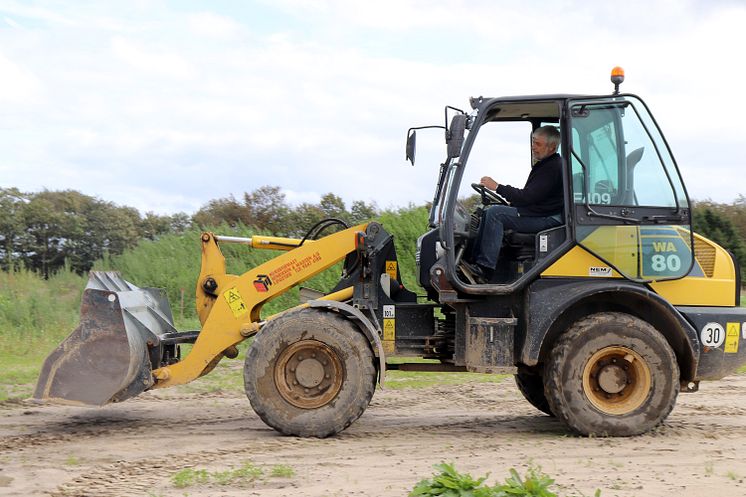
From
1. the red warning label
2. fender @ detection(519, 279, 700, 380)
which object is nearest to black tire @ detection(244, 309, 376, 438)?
the red warning label

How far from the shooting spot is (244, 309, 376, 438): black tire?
731cm

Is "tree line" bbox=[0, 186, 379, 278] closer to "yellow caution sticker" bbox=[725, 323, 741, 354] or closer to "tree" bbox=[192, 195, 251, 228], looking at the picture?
"tree" bbox=[192, 195, 251, 228]

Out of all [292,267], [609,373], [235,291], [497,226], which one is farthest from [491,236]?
[235,291]

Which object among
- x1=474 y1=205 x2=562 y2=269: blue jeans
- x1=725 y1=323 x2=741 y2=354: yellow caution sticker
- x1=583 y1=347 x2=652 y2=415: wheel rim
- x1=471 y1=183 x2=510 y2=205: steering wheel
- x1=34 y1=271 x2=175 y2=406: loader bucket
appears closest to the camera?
x1=34 y1=271 x2=175 y2=406: loader bucket

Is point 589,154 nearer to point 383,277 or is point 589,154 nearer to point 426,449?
point 383,277

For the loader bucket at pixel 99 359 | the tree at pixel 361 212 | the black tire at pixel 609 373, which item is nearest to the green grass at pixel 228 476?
the loader bucket at pixel 99 359

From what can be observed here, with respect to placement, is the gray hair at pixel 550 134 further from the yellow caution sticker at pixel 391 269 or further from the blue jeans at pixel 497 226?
the yellow caution sticker at pixel 391 269

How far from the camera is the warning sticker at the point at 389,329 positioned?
774 cm

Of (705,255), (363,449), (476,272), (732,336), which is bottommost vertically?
(363,449)

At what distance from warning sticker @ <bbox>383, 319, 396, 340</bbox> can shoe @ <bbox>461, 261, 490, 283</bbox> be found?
773 mm

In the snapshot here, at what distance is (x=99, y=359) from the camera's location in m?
7.25

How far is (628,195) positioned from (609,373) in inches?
57.8

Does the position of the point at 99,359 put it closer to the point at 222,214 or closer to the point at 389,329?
the point at 389,329

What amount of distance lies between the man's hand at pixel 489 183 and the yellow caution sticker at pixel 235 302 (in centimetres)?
230
